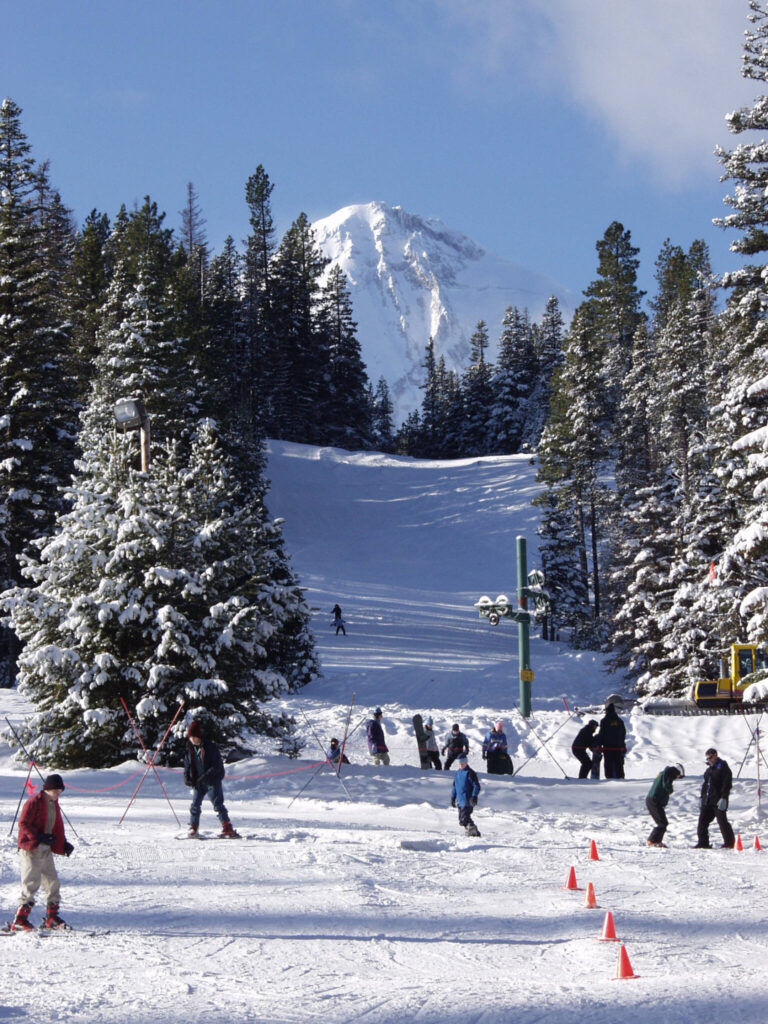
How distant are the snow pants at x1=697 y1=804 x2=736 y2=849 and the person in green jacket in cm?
54

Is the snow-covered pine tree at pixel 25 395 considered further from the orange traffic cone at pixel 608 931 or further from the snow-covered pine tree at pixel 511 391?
the snow-covered pine tree at pixel 511 391

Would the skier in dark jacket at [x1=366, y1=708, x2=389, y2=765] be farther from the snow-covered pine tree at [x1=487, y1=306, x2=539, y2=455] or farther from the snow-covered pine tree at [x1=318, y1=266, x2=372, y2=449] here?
the snow-covered pine tree at [x1=487, y1=306, x2=539, y2=455]

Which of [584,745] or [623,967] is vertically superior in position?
[623,967]

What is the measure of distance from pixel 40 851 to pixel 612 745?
541 inches

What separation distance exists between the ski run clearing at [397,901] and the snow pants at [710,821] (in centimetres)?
42

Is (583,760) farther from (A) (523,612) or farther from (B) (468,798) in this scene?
(A) (523,612)

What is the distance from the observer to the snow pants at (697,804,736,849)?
13.8m

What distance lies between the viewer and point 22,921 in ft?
26.8

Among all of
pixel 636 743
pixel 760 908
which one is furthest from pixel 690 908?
pixel 636 743

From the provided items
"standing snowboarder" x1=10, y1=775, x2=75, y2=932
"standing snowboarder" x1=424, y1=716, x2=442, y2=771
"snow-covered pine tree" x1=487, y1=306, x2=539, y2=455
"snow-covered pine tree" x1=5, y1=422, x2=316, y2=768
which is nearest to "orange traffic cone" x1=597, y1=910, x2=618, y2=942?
"standing snowboarder" x1=10, y1=775, x2=75, y2=932

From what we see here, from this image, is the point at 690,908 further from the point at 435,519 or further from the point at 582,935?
the point at 435,519

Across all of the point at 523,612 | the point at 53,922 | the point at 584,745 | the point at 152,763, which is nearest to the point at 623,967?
the point at 53,922

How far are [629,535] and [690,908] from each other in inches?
1195

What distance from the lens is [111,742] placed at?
1842 centimetres
